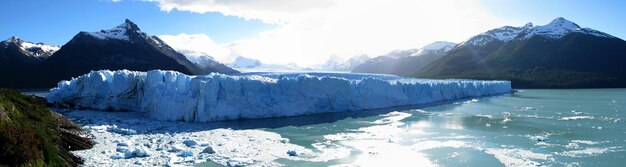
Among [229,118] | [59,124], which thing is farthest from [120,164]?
[229,118]

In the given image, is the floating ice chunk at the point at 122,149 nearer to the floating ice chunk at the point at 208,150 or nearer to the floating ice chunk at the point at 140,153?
the floating ice chunk at the point at 140,153

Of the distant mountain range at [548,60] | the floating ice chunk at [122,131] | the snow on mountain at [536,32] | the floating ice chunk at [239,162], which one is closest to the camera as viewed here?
the floating ice chunk at [239,162]

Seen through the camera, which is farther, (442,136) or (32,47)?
(32,47)

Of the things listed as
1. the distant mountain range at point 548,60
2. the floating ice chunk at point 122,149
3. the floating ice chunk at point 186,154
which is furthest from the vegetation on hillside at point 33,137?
the distant mountain range at point 548,60

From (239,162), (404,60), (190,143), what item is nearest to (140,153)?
(190,143)

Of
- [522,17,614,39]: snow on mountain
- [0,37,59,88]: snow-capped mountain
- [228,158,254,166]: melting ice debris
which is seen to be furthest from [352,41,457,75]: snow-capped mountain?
[228,158,254,166]: melting ice debris

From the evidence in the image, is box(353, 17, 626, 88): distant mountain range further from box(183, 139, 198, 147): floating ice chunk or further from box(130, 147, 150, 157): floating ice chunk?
box(130, 147, 150, 157): floating ice chunk

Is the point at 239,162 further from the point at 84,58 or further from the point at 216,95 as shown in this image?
the point at 84,58
